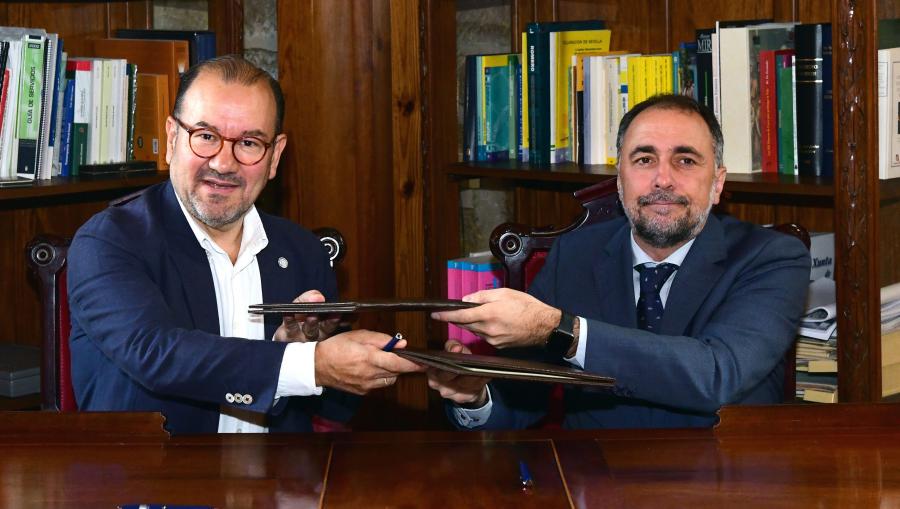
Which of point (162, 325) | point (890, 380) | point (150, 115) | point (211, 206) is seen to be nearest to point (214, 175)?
point (211, 206)

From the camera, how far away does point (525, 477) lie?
5.34 feet

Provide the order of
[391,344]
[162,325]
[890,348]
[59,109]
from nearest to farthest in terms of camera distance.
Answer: [391,344] → [162,325] → [890,348] → [59,109]

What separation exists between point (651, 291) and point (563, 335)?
432 mm

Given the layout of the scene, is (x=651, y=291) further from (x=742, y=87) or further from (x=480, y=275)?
(x=480, y=275)

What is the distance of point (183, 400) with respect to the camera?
219cm

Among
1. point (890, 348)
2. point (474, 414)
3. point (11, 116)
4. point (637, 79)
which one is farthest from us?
point (637, 79)

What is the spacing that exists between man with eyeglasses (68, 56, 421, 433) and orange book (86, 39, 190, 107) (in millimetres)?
1015

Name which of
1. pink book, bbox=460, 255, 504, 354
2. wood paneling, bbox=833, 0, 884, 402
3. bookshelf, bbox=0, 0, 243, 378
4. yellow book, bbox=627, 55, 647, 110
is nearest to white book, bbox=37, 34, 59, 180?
bookshelf, bbox=0, 0, 243, 378

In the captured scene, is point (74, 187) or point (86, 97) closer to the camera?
point (74, 187)

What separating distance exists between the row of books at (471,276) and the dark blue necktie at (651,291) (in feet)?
2.71

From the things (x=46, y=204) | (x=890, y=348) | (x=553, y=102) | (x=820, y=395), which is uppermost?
(x=553, y=102)

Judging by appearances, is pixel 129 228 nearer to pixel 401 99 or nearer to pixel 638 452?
pixel 638 452

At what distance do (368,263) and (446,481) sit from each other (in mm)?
1863

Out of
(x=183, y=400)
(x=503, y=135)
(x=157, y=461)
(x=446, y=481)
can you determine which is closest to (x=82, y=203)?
(x=503, y=135)
